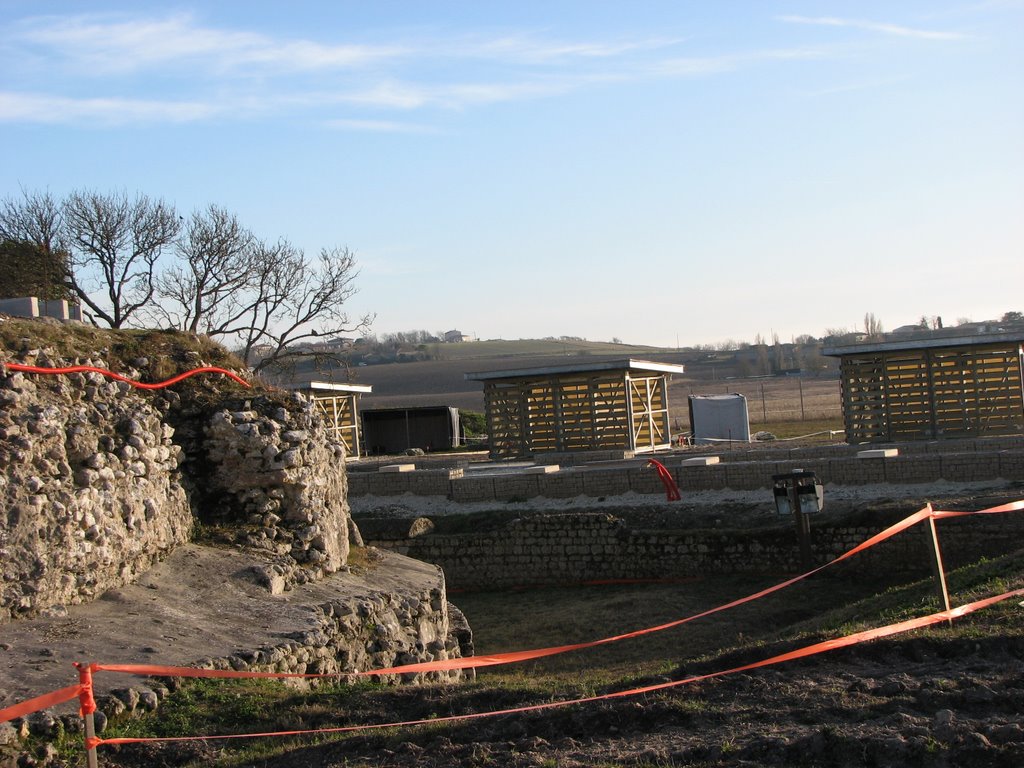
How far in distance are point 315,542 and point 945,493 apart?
1169cm

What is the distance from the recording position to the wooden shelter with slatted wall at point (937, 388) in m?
25.5

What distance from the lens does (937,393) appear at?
25844 mm

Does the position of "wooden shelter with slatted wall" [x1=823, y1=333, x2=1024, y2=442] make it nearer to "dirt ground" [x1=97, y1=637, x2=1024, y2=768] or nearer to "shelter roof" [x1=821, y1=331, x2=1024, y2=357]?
"shelter roof" [x1=821, y1=331, x2=1024, y2=357]

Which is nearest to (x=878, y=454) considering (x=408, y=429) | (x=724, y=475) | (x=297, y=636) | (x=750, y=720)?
(x=724, y=475)

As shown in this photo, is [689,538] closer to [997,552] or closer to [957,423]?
[997,552]

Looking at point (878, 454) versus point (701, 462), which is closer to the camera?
point (878, 454)

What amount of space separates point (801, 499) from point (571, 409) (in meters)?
14.5

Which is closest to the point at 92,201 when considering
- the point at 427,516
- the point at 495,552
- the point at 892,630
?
the point at 427,516

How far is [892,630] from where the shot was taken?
303 inches

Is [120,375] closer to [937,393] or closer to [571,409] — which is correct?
[571,409]

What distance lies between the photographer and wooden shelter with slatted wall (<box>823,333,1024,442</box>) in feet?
83.6

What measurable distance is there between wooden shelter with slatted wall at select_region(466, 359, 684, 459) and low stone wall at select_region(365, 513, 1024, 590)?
32.1 ft

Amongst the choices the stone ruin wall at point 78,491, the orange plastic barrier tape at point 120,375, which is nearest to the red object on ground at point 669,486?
the orange plastic barrier tape at point 120,375

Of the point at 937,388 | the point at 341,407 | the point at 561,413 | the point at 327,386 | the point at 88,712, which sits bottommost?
the point at 88,712
